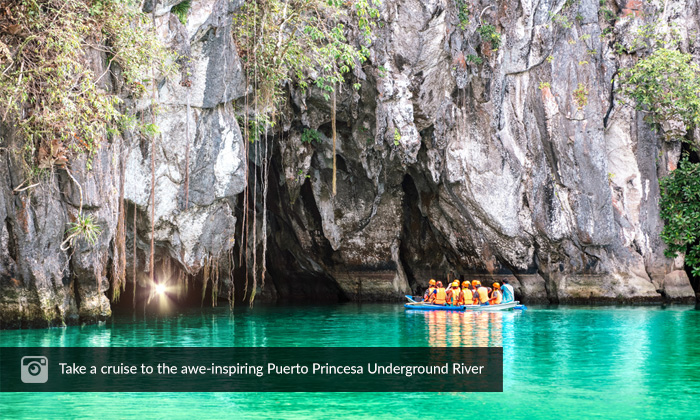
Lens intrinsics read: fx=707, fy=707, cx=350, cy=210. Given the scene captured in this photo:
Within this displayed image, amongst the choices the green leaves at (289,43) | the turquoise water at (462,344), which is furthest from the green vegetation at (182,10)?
the turquoise water at (462,344)

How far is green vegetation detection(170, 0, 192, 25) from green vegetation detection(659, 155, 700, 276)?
1544cm

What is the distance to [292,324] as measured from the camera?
1638 cm

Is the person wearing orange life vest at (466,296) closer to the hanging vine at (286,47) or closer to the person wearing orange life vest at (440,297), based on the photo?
the person wearing orange life vest at (440,297)

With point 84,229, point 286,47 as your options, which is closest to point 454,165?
point 286,47

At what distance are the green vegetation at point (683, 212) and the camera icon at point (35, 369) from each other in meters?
18.5

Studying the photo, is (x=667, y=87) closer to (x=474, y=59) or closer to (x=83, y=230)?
(x=474, y=59)

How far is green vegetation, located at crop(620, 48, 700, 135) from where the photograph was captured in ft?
67.1

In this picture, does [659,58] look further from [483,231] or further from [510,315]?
[510,315]

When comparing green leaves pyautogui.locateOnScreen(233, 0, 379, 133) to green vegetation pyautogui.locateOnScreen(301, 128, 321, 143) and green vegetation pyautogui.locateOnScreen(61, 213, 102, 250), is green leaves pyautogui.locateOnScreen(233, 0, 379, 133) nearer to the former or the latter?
green vegetation pyautogui.locateOnScreen(301, 128, 321, 143)

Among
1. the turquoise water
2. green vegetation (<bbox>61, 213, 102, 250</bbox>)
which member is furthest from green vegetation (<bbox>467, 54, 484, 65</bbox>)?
green vegetation (<bbox>61, 213, 102, 250</bbox>)

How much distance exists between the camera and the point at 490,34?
20.7 meters

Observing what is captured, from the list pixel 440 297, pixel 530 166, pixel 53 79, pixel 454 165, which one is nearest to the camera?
pixel 53 79

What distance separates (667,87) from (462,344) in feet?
44.1
